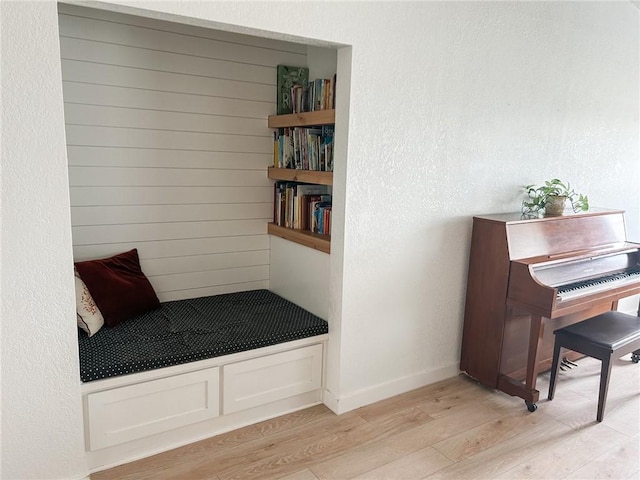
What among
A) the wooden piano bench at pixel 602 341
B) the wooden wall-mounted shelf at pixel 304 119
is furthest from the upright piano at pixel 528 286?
the wooden wall-mounted shelf at pixel 304 119

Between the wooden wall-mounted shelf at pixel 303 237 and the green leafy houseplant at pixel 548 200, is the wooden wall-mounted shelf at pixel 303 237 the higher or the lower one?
the lower one

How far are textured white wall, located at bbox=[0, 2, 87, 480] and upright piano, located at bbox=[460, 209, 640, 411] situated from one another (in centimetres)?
212

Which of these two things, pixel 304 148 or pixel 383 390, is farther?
pixel 304 148

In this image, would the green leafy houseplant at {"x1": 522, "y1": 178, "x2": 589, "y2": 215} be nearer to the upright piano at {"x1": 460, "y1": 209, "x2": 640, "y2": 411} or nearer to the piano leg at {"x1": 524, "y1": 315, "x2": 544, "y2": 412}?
the upright piano at {"x1": 460, "y1": 209, "x2": 640, "y2": 411}

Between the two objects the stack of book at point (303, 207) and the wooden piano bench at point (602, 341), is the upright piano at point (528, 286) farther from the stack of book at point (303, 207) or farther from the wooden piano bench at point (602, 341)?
the stack of book at point (303, 207)

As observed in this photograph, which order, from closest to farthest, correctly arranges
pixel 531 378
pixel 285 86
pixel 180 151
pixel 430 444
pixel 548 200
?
pixel 430 444 < pixel 531 378 < pixel 180 151 < pixel 548 200 < pixel 285 86

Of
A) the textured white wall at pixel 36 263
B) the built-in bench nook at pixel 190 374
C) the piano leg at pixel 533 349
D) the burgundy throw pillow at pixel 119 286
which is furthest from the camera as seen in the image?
the piano leg at pixel 533 349

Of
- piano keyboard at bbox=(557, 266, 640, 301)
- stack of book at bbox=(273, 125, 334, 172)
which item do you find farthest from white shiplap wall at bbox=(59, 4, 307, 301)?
piano keyboard at bbox=(557, 266, 640, 301)

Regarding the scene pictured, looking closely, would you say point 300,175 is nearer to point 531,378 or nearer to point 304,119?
point 304,119

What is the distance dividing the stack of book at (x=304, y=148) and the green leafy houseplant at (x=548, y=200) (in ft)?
4.24

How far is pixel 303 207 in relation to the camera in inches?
123

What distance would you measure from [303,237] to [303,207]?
0.24m

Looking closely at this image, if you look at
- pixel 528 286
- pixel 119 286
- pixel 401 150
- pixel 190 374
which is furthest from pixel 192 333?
pixel 528 286

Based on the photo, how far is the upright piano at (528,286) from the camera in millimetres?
2715
